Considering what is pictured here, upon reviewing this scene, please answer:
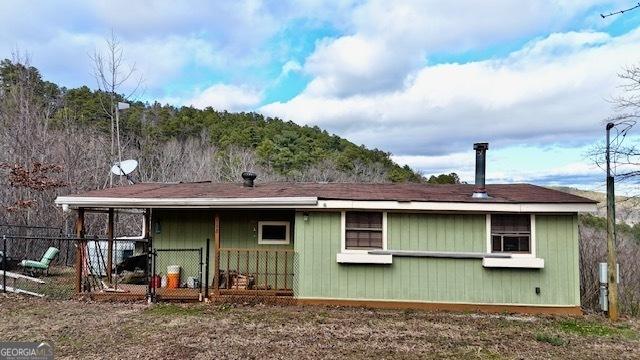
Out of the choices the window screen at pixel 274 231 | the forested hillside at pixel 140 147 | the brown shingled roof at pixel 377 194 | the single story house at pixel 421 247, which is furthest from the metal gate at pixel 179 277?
the forested hillside at pixel 140 147

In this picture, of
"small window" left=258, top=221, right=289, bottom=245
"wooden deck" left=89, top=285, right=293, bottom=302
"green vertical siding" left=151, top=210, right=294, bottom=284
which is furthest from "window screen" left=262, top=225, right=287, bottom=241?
"wooden deck" left=89, top=285, right=293, bottom=302

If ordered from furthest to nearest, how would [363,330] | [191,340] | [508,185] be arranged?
1. [508,185]
2. [363,330]
3. [191,340]

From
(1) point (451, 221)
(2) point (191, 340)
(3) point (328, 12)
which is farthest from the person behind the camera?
(3) point (328, 12)

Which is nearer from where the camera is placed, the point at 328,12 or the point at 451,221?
the point at 451,221

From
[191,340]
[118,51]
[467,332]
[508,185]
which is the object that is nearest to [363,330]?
[467,332]

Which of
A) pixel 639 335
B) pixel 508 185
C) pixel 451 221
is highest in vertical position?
pixel 508 185

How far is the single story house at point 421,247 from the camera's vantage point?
7.90m

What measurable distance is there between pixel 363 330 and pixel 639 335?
4151 mm

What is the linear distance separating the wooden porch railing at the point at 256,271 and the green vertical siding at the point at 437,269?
0.64 meters

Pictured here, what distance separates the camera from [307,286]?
8227 mm

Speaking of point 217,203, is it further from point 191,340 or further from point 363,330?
point 363,330

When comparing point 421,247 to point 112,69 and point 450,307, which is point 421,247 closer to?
point 450,307

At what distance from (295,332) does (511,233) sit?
14.1 ft

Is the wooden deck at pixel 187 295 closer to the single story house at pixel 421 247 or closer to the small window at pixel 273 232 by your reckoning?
the single story house at pixel 421 247
